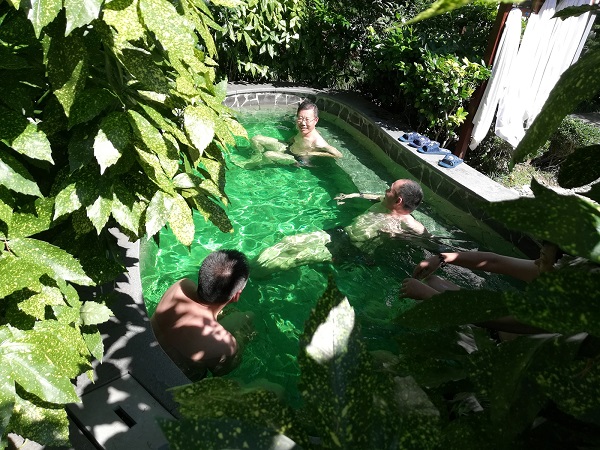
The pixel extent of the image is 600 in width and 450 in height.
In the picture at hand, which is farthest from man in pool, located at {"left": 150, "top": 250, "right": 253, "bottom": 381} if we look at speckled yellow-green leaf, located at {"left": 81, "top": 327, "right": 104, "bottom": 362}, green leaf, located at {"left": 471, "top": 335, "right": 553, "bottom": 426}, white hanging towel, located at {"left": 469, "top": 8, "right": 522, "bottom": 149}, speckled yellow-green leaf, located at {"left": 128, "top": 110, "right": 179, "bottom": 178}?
white hanging towel, located at {"left": 469, "top": 8, "right": 522, "bottom": 149}

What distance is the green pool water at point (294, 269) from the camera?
4.36m

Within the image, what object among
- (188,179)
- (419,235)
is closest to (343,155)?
(419,235)

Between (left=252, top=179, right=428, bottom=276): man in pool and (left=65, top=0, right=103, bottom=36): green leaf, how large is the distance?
12.8ft

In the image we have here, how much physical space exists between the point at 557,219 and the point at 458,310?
0.28 m

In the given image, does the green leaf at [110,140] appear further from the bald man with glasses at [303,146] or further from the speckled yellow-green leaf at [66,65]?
the bald man with glasses at [303,146]

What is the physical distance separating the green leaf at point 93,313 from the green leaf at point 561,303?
2037mm

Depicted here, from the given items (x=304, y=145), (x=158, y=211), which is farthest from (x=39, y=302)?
(x=304, y=145)

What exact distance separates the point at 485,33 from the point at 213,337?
7377 mm

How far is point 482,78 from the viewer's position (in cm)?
684

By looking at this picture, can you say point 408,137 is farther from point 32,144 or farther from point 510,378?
point 510,378

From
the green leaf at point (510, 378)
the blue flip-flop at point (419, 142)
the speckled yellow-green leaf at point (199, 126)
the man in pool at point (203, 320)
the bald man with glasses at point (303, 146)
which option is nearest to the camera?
the green leaf at point (510, 378)

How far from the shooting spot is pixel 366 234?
542 centimetres

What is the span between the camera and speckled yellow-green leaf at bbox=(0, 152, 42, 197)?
1.53 metres

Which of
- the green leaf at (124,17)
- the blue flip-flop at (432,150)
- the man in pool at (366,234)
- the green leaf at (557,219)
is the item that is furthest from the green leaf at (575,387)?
the blue flip-flop at (432,150)
